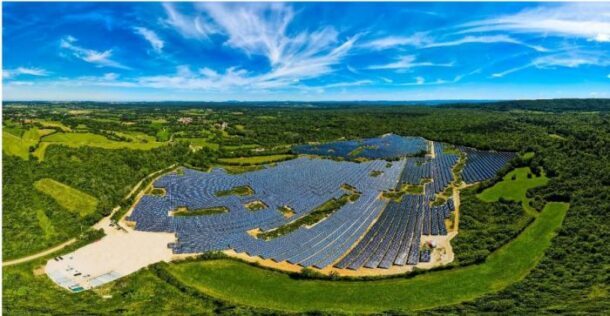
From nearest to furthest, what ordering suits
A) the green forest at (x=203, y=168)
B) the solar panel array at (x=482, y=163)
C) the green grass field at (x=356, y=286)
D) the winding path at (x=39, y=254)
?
the green forest at (x=203, y=168)
the green grass field at (x=356, y=286)
the winding path at (x=39, y=254)
the solar panel array at (x=482, y=163)

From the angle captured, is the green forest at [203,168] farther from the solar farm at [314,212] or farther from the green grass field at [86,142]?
the solar farm at [314,212]

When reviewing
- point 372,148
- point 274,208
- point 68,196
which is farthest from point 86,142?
point 372,148

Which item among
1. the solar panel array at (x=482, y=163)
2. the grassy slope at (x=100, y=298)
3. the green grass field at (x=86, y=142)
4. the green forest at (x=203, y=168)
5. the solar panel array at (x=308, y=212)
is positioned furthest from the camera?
the solar panel array at (x=482, y=163)

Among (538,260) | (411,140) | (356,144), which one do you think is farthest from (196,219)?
(411,140)

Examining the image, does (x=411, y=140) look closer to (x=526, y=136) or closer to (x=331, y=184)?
(x=526, y=136)

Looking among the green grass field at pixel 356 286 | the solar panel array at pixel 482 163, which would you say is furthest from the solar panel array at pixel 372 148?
the green grass field at pixel 356 286
